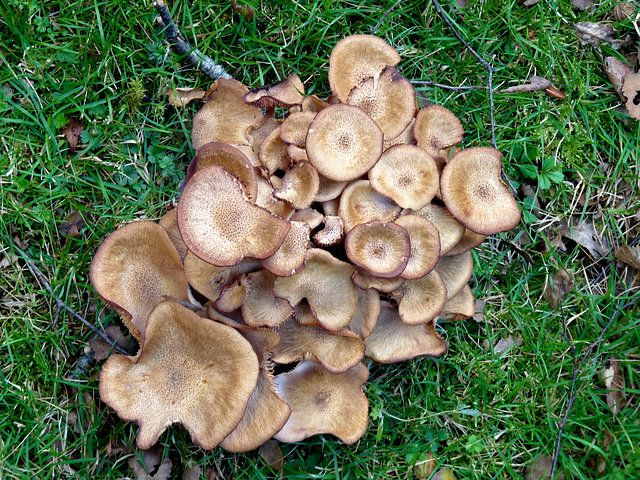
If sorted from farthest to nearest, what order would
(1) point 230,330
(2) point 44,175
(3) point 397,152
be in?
(2) point 44,175, (3) point 397,152, (1) point 230,330

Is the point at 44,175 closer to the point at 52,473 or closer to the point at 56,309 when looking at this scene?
the point at 56,309

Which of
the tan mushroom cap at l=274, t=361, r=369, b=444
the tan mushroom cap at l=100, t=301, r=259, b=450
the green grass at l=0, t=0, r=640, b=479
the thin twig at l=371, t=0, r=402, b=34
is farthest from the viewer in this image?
the thin twig at l=371, t=0, r=402, b=34

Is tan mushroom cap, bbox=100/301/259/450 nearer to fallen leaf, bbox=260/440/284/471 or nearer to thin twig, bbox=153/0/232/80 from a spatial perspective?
fallen leaf, bbox=260/440/284/471

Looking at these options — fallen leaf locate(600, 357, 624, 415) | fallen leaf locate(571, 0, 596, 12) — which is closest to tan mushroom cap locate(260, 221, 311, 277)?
fallen leaf locate(600, 357, 624, 415)

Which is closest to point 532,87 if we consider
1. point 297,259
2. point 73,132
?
point 297,259

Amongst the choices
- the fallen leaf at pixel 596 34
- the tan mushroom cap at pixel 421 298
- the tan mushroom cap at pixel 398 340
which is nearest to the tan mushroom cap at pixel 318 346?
the tan mushroom cap at pixel 398 340

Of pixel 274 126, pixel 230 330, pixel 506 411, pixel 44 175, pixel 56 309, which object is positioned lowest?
pixel 506 411

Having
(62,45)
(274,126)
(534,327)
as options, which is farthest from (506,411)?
(62,45)

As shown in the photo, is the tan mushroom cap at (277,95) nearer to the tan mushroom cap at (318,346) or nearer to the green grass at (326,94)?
the green grass at (326,94)
